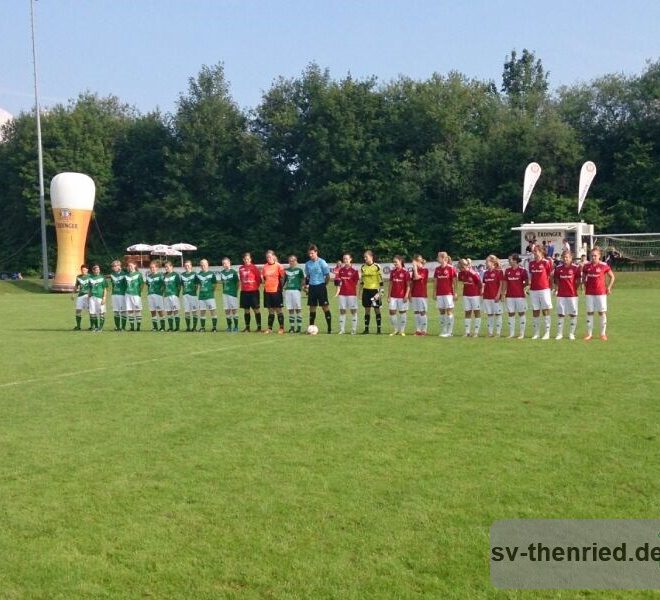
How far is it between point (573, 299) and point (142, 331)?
10.9 metres

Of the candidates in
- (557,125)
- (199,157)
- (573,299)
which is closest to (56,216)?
(199,157)

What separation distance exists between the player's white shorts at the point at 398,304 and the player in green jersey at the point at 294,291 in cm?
238

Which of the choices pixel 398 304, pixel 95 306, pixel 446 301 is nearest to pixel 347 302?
→ pixel 398 304

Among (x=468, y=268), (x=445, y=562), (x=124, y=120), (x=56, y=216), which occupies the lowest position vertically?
(x=445, y=562)

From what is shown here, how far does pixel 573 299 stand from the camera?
17484 mm

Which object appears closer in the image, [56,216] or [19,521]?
[19,521]

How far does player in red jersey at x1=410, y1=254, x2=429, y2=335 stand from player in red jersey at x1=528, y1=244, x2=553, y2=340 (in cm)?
242

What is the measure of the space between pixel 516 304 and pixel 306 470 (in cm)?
1199

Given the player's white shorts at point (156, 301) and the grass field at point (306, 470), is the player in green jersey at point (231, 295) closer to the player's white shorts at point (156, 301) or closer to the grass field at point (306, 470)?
the player's white shorts at point (156, 301)

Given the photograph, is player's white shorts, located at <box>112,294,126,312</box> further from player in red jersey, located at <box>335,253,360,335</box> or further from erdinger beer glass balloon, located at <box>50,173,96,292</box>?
erdinger beer glass balloon, located at <box>50,173,96,292</box>

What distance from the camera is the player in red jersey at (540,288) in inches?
688

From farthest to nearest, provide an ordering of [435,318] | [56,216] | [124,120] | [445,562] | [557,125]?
1. [124,120]
2. [557,125]
3. [56,216]
4. [435,318]
5. [445,562]

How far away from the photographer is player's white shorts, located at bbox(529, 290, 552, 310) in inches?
688

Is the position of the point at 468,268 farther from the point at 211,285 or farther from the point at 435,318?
the point at 211,285
